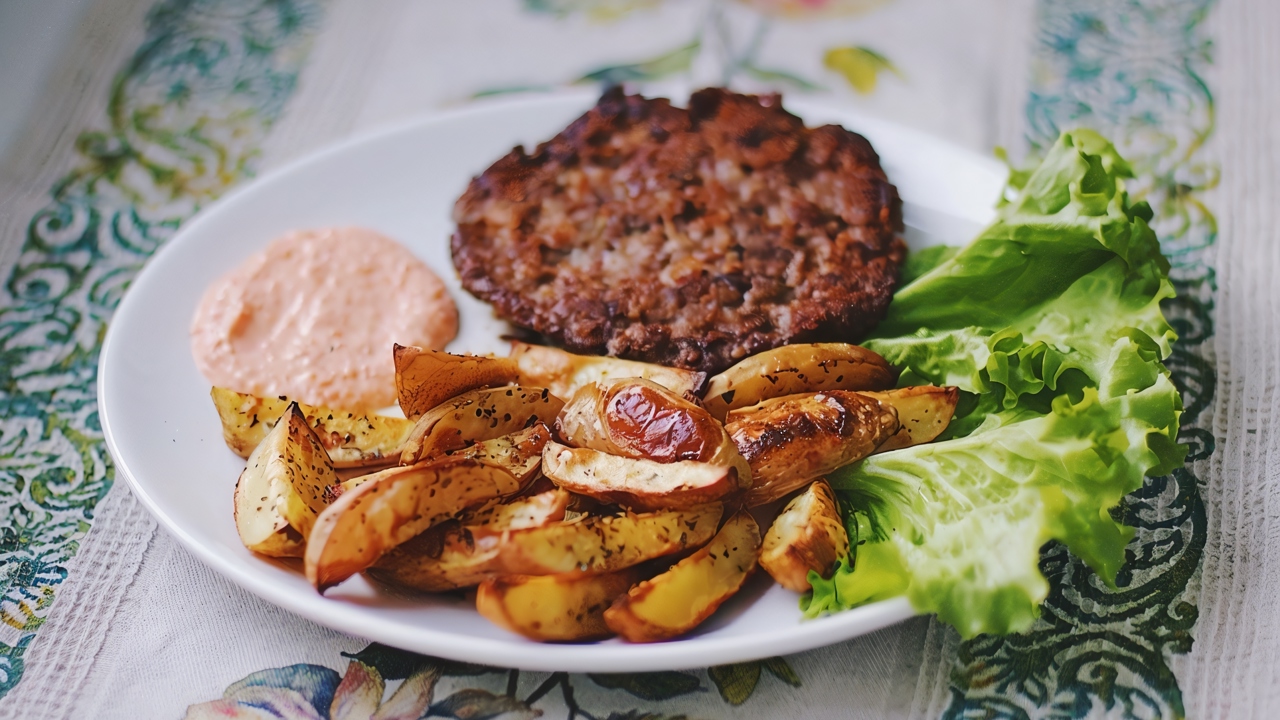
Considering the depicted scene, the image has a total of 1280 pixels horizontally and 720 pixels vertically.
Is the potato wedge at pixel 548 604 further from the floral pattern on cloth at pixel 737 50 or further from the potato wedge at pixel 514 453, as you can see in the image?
the floral pattern on cloth at pixel 737 50

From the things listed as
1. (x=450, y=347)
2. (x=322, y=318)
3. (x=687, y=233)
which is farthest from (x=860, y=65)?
(x=322, y=318)

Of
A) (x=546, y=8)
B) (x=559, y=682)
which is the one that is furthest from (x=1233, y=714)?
(x=546, y=8)

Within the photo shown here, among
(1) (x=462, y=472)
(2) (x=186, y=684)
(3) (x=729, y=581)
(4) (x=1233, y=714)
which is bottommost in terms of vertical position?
(2) (x=186, y=684)

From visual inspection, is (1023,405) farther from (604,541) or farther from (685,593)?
(604,541)

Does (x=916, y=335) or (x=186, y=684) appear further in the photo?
(x=916, y=335)

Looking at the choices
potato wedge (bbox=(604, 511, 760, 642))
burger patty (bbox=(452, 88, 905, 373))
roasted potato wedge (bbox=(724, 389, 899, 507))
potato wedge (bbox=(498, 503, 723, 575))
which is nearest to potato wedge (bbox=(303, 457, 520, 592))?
potato wedge (bbox=(498, 503, 723, 575))

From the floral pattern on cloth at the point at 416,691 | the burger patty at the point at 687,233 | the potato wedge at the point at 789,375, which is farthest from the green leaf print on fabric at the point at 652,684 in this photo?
the burger patty at the point at 687,233

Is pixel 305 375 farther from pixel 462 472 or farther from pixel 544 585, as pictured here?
pixel 544 585
